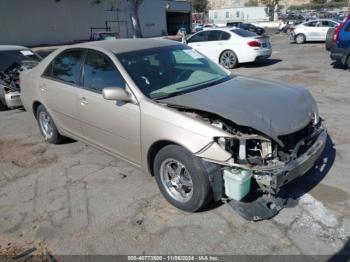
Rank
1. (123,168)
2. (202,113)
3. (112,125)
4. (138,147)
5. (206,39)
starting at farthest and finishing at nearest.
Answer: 1. (206,39)
2. (123,168)
3. (112,125)
4. (138,147)
5. (202,113)

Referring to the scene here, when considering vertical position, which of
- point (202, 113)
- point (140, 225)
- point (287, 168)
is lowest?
point (140, 225)

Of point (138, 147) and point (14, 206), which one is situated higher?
point (138, 147)

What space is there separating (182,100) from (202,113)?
0.95 ft

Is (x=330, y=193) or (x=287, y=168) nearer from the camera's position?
(x=287, y=168)

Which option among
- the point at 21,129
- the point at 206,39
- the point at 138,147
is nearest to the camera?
the point at 138,147

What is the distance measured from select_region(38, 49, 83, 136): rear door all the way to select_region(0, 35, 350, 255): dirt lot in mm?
609

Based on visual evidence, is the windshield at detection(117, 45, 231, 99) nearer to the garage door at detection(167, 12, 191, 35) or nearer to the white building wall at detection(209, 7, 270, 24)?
the garage door at detection(167, 12, 191, 35)

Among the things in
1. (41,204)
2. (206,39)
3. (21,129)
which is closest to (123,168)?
(41,204)

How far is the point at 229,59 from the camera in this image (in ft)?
41.7

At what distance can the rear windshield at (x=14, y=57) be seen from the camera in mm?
8078

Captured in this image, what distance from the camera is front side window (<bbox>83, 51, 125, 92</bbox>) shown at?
12.6 ft

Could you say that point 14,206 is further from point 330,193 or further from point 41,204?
point 330,193

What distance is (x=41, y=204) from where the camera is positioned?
3787mm

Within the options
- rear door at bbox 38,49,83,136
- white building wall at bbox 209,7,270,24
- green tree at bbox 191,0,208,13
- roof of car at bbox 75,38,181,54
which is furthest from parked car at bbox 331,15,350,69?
green tree at bbox 191,0,208,13
